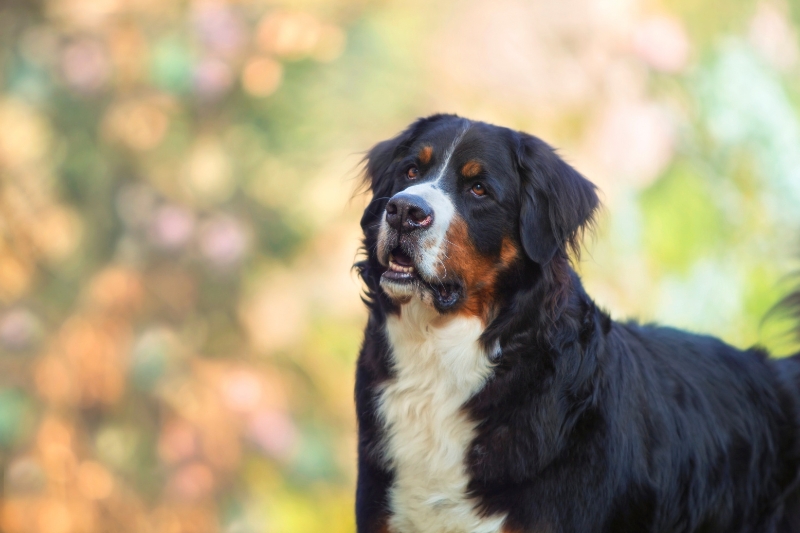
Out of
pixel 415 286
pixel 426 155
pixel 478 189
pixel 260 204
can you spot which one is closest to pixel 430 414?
Answer: pixel 415 286

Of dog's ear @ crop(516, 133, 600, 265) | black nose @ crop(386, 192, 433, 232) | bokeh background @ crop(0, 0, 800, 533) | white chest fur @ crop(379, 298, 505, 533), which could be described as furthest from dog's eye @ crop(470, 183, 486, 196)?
bokeh background @ crop(0, 0, 800, 533)

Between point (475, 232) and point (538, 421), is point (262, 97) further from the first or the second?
point (538, 421)

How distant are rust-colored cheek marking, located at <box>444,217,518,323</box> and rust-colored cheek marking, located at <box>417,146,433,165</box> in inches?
12.4

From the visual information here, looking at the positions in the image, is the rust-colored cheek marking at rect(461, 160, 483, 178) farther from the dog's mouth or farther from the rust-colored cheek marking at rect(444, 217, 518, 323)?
the dog's mouth

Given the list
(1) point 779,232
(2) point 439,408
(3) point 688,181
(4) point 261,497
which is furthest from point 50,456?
(1) point 779,232

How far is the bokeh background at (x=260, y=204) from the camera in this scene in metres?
5.66

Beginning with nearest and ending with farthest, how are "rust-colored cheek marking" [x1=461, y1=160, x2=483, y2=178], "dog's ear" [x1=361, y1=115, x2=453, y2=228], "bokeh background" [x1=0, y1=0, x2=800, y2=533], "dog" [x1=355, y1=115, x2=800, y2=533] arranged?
"dog" [x1=355, y1=115, x2=800, y2=533], "rust-colored cheek marking" [x1=461, y1=160, x2=483, y2=178], "dog's ear" [x1=361, y1=115, x2=453, y2=228], "bokeh background" [x1=0, y1=0, x2=800, y2=533]

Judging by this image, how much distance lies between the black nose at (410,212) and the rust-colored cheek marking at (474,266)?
10cm

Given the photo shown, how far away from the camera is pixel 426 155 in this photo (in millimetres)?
3133

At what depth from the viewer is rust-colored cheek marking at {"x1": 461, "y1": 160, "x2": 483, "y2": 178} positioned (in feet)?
10.00

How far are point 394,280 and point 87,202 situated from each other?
3517 mm

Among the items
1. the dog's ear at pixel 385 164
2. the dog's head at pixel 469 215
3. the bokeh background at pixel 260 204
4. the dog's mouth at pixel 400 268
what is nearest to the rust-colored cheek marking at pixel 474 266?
the dog's head at pixel 469 215

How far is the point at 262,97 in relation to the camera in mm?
5957

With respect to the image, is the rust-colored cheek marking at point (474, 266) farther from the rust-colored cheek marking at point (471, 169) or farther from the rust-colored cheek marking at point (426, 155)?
the rust-colored cheek marking at point (426, 155)
